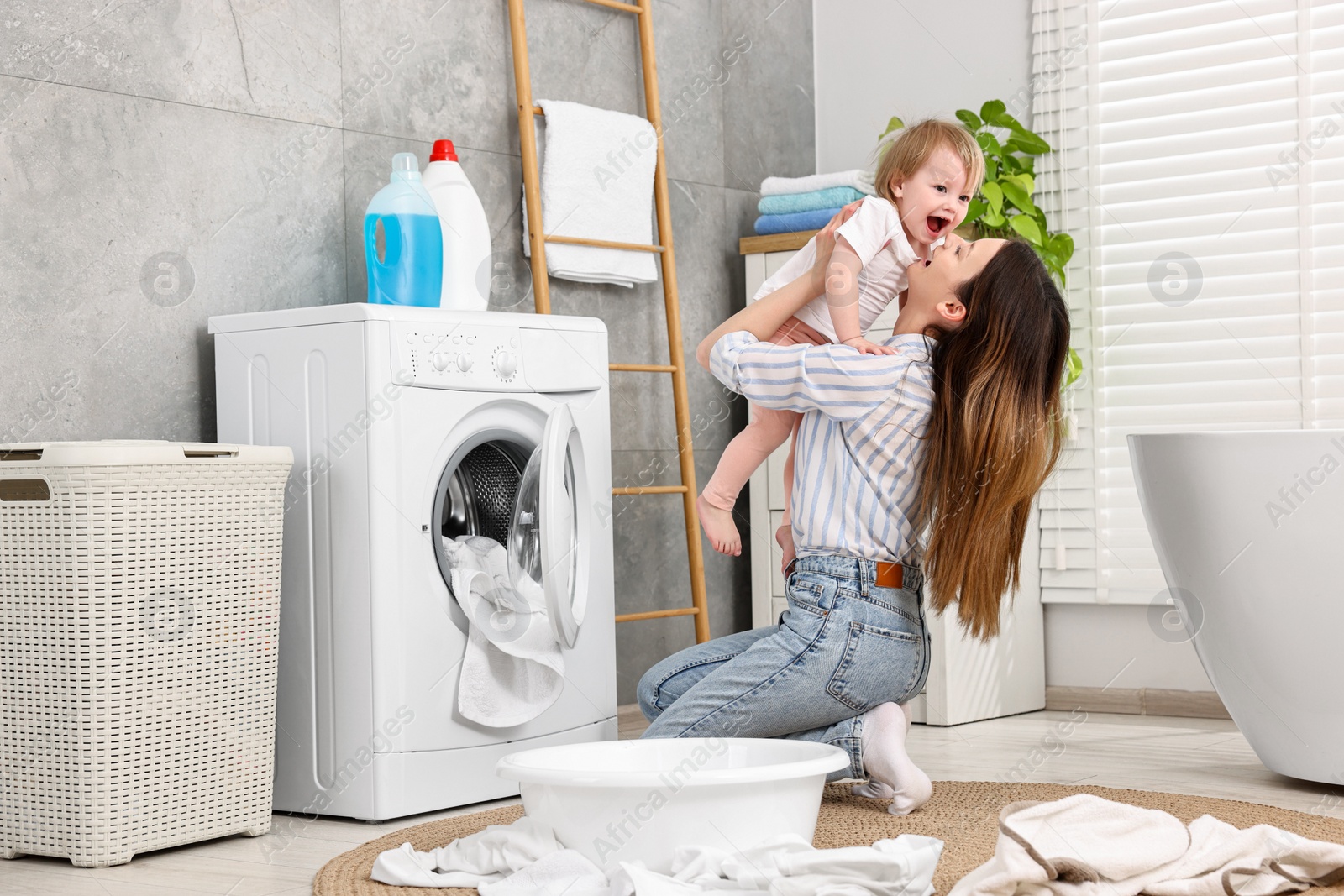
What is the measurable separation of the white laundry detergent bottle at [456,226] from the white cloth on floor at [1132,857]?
1.51 m

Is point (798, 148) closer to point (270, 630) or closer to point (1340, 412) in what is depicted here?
point (1340, 412)

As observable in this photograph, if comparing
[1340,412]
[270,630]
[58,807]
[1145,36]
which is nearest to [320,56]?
[270,630]

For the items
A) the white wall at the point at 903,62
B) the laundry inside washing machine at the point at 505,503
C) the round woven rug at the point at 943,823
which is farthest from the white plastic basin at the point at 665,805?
the white wall at the point at 903,62

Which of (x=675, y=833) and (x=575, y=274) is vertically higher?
(x=575, y=274)

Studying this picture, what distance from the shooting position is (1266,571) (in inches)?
89.6

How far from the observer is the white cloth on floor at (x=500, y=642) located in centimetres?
230

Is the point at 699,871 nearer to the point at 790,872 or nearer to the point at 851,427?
the point at 790,872

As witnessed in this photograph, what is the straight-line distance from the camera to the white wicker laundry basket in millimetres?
1959

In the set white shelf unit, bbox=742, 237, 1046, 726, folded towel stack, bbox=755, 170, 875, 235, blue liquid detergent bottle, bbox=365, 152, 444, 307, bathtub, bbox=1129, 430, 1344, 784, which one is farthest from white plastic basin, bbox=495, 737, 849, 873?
folded towel stack, bbox=755, 170, 875, 235

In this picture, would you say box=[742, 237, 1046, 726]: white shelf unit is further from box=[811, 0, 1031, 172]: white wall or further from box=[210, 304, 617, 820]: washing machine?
box=[210, 304, 617, 820]: washing machine

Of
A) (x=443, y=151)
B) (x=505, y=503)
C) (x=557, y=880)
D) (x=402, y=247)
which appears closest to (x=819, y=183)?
(x=443, y=151)

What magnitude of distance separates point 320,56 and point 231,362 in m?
0.70

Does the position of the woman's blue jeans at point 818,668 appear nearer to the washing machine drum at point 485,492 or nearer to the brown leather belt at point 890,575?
the brown leather belt at point 890,575

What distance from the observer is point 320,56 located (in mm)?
2703
